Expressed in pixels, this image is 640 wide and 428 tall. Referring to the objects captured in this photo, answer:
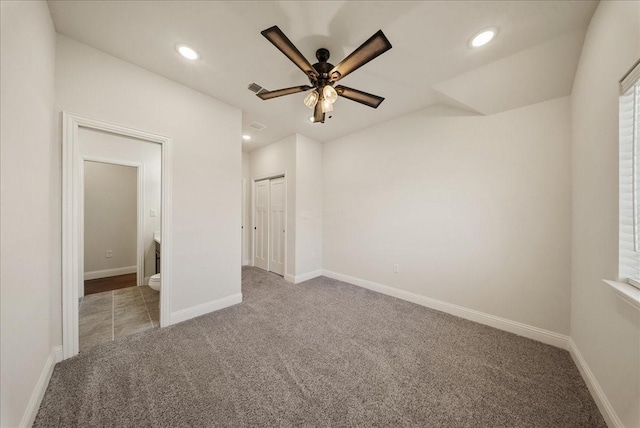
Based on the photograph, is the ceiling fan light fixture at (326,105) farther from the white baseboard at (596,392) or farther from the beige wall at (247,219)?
the beige wall at (247,219)

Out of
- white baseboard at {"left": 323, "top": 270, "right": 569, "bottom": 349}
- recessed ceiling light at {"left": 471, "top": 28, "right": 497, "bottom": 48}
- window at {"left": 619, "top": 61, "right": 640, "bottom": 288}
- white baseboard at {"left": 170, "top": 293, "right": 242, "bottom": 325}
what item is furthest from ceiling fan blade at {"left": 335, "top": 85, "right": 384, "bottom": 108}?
white baseboard at {"left": 170, "top": 293, "right": 242, "bottom": 325}

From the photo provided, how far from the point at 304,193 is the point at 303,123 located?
1.21 metres

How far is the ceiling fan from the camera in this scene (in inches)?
53.8

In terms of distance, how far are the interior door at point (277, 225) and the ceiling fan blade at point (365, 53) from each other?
2.62m

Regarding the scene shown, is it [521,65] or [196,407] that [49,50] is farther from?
[521,65]

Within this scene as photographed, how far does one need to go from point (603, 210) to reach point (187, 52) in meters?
3.52

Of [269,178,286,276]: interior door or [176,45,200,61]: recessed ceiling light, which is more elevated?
[176,45,200,61]: recessed ceiling light

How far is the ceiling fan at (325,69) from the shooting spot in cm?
137

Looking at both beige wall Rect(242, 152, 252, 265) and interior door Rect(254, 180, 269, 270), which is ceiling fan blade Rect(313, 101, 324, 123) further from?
beige wall Rect(242, 152, 252, 265)

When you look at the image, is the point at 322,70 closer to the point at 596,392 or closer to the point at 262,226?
the point at 596,392

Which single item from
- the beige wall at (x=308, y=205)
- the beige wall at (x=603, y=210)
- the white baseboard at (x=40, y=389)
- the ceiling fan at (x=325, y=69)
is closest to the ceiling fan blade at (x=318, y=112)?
the ceiling fan at (x=325, y=69)

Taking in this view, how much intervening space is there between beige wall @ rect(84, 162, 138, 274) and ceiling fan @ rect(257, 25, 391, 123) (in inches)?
152

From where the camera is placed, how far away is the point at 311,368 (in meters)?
1.71

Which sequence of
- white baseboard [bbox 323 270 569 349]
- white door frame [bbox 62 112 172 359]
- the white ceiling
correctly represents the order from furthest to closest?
white baseboard [bbox 323 270 569 349]
white door frame [bbox 62 112 172 359]
the white ceiling
